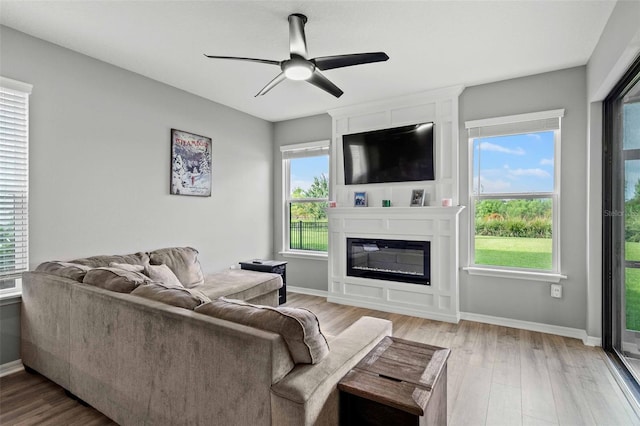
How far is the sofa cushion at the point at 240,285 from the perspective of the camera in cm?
329

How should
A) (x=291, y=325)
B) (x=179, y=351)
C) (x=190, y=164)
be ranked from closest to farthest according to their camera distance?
1. (x=291, y=325)
2. (x=179, y=351)
3. (x=190, y=164)

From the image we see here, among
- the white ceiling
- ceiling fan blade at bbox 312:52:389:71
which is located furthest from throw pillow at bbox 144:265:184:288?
ceiling fan blade at bbox 312:52:389:71

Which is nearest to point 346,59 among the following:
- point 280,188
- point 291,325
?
point 291,325

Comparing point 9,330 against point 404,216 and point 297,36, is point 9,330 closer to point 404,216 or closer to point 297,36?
point 297,36

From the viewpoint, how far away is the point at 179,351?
149cm

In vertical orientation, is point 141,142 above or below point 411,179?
above

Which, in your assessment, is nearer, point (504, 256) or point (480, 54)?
point (480, 54)

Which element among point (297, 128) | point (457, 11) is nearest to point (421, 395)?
point (457, 11)

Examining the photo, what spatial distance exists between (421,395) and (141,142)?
3.63 m

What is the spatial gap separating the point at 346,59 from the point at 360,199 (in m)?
2.32

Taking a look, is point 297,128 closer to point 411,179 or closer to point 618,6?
point 411,179

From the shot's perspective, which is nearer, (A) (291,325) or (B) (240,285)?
(A) (291,325)

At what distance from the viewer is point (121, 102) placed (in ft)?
11.0

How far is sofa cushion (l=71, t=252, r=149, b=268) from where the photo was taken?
2871mm
